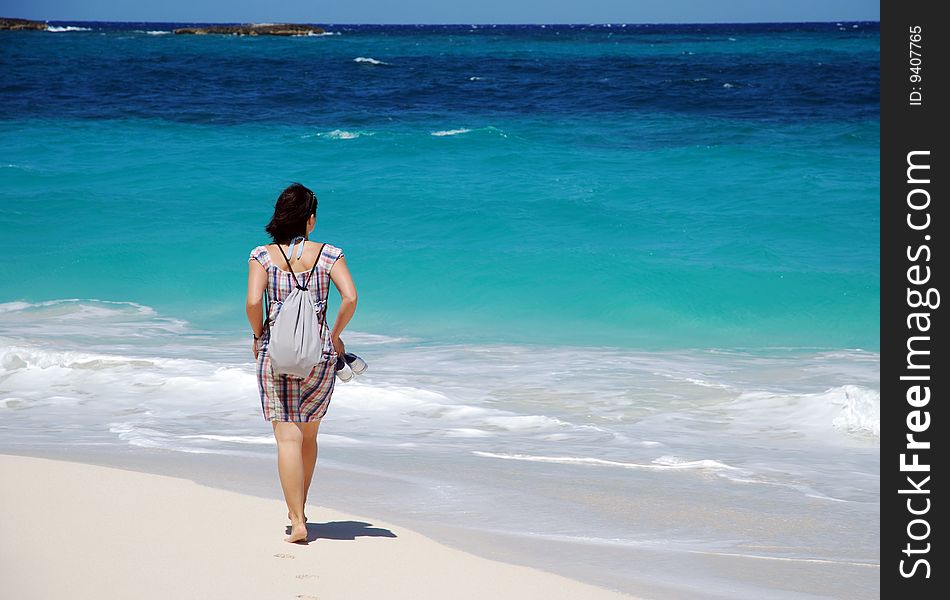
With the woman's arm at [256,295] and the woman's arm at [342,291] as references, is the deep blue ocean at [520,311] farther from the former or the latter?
the woman's arm at [256,295]

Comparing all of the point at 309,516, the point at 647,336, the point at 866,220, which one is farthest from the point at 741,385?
the point at 866,220

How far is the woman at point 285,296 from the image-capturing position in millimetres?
4039

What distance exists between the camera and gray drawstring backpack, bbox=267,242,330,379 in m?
3.94

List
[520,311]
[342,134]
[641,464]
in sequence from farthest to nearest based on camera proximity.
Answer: [342,134] < [520,311] < [641,464]

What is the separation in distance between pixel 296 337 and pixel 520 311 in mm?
7553

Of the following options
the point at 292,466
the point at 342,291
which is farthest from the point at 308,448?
the point at 342,291

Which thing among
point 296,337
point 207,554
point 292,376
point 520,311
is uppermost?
point 296,337

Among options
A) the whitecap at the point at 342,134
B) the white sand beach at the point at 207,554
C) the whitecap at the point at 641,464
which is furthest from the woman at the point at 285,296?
the whitecap at the point at 342,134

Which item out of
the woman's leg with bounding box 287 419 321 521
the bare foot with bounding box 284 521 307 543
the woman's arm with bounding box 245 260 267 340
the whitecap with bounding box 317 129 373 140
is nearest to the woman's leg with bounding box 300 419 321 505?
the woman's leg with bounding box 287 419 321 521

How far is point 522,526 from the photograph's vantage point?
15.5 feet

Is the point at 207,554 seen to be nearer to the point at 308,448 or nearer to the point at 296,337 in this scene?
the point at 308,448

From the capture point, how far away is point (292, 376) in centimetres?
404

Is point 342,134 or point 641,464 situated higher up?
point 342,134

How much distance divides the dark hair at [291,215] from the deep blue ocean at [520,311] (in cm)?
147
